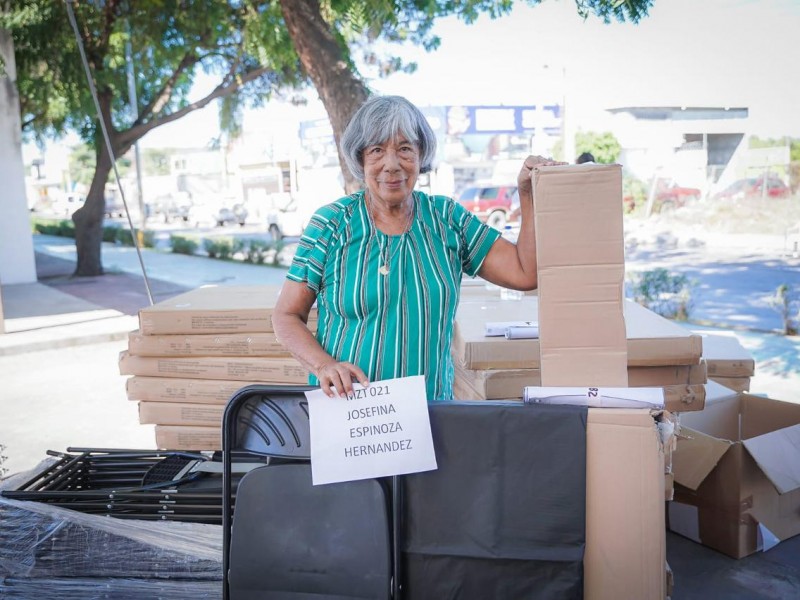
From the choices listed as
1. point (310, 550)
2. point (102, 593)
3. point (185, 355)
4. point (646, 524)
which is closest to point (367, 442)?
point (310, 550)

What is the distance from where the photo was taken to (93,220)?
14180 millimetres

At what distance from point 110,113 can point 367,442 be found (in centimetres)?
1365

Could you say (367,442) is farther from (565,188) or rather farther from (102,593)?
(102,593)

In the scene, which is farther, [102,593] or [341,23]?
[341,23]

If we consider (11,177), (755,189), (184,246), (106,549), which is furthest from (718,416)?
(184,246)

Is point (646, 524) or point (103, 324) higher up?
point (646, 524)

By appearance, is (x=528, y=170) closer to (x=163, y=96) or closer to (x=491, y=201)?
(x=163, y=96)

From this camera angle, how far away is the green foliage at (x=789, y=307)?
7.69 metres

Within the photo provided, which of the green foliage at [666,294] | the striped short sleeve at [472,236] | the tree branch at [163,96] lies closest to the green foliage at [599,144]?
the green foliage at [666,294]

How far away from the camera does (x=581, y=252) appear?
70.3 inches

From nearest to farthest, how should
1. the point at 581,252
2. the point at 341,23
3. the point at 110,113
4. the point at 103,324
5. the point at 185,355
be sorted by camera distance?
the point at 581,252 → the point at 185,355 → the point at 341,23 → the point at 103,324 → the point at 110,113

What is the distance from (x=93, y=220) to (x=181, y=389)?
11.8 meters

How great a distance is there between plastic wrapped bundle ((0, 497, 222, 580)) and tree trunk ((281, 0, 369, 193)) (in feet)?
11.4

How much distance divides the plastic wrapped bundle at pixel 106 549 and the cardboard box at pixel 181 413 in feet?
3.20
